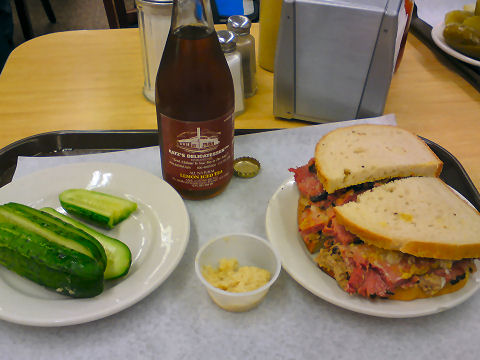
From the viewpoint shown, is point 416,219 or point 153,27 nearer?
point 416,219

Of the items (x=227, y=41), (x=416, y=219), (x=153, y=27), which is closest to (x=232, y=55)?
(x=227, y=41)

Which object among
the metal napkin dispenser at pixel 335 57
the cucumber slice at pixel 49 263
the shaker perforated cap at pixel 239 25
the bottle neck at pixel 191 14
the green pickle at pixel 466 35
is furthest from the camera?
the green pickle at pixel 466 35

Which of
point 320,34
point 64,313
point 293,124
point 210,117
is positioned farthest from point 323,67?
point 64,313

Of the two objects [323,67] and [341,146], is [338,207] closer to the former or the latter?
[341,146]

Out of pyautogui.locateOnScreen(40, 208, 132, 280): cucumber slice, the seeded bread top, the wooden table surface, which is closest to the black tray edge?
the wooden table surface

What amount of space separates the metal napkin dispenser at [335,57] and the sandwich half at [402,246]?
481 mm

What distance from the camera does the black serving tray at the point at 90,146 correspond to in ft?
3.89

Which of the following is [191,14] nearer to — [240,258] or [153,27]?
[153,27]

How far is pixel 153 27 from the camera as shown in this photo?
4.04 feet

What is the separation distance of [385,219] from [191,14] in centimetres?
60

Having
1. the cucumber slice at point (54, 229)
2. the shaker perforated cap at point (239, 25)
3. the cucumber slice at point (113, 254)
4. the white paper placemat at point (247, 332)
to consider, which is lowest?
the white paper placemat at point (247, 332)

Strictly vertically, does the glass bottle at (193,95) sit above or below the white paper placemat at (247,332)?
above

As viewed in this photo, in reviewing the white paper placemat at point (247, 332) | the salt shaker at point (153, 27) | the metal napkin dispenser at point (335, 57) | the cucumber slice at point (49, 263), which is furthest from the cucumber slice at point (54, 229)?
the metal napkin dispenser at point (335, 57)

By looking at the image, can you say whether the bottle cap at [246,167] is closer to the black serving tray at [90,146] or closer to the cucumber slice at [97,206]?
the black serving tray at [90,146]
